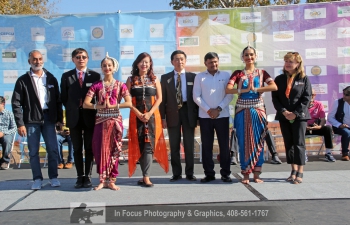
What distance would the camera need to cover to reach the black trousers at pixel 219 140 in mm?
5887

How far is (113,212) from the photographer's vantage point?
172 inches

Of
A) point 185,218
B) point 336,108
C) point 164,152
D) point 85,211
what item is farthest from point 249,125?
point 336,108

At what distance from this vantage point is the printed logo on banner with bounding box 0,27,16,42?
352 inches

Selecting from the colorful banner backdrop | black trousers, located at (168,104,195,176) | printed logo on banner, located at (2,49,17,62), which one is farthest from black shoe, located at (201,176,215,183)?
printed logo on banner, located at (2,49,17,62)

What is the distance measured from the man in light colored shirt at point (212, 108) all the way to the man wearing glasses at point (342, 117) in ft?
11.6

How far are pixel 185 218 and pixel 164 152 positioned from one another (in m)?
1.87

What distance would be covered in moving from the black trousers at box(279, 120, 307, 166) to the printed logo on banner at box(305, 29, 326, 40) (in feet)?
12.1

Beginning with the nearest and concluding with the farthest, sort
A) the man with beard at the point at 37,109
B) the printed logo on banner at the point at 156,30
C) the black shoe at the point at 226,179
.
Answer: the man with beard at the point at 37,109, the black shoe at the point at 226,179, the printed logo on banner at the point at 156,30

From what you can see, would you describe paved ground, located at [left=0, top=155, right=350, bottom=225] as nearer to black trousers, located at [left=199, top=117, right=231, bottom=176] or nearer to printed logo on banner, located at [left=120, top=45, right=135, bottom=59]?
black trousers, located at [left=199, top=117, right=231, bottom=176]

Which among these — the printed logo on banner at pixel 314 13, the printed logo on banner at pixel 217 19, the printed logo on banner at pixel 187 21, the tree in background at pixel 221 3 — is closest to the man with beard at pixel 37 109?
the printed logo on banner at pixel 187 21

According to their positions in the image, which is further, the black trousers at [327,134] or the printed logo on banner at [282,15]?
the printed logo on banner at [282,15]

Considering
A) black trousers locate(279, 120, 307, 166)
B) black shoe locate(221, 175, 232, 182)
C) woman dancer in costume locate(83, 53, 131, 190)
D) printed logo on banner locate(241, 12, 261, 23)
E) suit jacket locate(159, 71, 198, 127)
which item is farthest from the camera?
printed logo on banner locate(241, 12, 261, 23)

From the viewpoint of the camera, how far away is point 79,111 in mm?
5625

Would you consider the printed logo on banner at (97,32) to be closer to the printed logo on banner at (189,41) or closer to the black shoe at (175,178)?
the printed logo on banner at (189,41)
